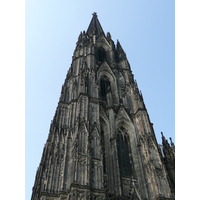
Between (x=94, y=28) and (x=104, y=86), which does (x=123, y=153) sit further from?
(x=94, y=28)

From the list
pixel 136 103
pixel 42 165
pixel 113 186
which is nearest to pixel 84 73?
pixel 136 103

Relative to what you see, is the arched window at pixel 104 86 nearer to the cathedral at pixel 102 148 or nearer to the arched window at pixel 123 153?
the cathedral at pixel 102 148

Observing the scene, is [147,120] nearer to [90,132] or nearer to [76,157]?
[90,132]

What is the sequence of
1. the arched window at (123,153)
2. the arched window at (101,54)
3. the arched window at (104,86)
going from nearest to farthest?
the arched window at (123,153), the arched window at (104,86), the arched window at (101,54)

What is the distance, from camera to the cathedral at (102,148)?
47.4ft

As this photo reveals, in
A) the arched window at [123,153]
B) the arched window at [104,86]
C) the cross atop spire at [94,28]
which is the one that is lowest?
the arched window at [123,153]

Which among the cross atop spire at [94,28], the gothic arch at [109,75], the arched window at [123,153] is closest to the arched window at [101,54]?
the gothic arch at [109,75]

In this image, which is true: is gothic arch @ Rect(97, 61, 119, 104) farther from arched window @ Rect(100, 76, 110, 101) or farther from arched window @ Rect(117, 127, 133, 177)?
arched window @ Rect(117, 127, 133, 177)

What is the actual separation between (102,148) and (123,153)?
2075 millimetres

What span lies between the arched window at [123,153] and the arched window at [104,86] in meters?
4.90

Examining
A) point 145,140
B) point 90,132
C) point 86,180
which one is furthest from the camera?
point 145,140

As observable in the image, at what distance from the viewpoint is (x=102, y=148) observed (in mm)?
18734

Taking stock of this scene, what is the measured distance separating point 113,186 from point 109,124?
628 cm

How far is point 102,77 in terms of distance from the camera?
90.0 feet
